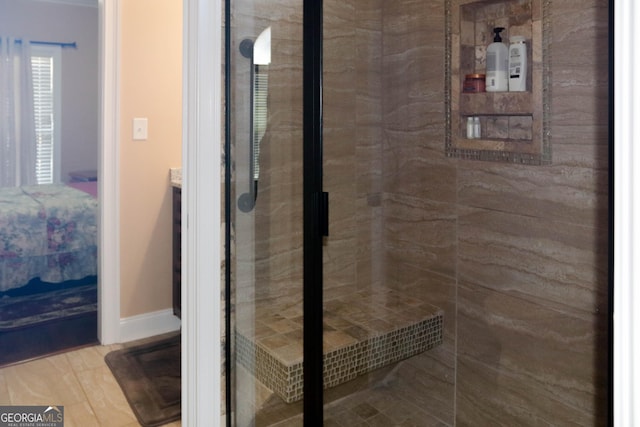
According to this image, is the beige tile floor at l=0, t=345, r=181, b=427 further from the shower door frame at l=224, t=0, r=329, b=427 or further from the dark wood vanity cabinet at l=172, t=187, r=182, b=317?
the shower door frame at l=224, t=0, r=329, b=427

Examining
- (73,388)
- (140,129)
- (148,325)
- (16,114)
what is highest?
(16,114)

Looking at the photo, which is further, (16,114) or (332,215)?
(16,114)

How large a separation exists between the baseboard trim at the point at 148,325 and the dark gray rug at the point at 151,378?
0.35 ft

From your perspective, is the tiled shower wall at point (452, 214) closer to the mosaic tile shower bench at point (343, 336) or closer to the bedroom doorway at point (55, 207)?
the mosaic tile shower bench at point (343, 336)

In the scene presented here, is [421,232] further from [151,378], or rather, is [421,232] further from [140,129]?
[140,129]

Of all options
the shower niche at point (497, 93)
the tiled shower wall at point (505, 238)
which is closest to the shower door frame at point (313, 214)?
the tiled shower wall at point (505, 238)

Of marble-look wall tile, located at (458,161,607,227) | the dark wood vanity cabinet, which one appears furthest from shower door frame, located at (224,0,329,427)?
the dark wood vanity cabinet

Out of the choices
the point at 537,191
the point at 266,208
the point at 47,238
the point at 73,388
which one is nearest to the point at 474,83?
the point at 537,191

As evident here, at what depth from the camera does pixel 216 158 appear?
1.73 m

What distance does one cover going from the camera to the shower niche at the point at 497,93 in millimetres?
1759

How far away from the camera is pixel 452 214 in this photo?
2.08m

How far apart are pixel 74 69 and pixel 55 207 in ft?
6.18

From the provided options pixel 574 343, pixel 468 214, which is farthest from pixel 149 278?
pixel 574 343
